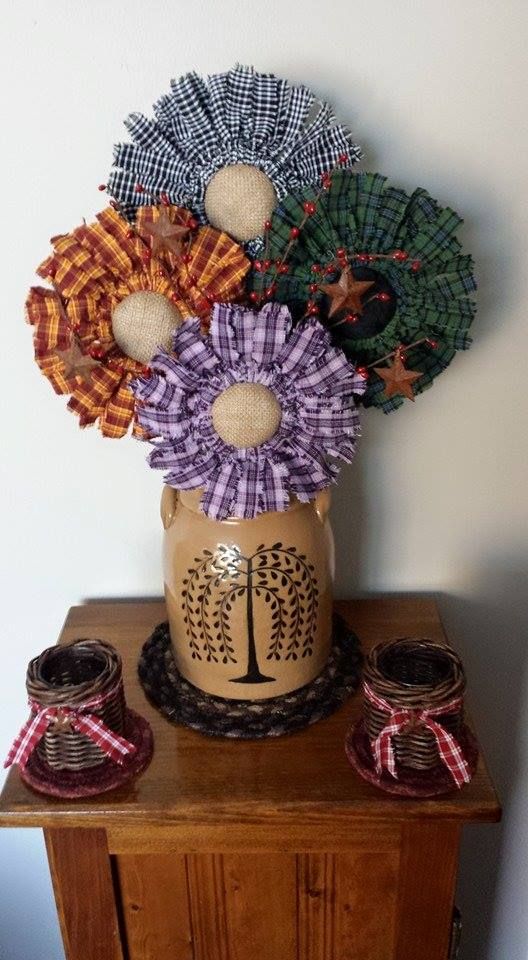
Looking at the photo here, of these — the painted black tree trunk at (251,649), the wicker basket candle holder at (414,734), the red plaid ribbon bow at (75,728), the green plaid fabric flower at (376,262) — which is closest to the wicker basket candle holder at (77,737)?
the red plaid ribbon bow at (75,728)

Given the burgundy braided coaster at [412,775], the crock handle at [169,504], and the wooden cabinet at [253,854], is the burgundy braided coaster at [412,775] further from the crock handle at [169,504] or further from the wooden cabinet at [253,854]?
the crock handle at [169,504]

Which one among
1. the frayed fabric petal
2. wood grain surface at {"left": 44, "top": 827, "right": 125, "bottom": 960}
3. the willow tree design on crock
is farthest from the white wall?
wood grain surface at {"left": 44, "top": 827, "right": 125, "bottom": 960}

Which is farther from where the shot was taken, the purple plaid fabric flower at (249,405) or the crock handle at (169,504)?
the crock handle at (169,504)

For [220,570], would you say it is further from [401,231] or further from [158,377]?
[401,231]

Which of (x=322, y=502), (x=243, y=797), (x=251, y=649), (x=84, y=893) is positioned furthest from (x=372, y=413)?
(x=84, y=893)

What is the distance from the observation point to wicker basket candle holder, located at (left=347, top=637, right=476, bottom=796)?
756 millimetres

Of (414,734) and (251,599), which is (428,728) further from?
(251,599)

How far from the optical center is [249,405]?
730 millimetres

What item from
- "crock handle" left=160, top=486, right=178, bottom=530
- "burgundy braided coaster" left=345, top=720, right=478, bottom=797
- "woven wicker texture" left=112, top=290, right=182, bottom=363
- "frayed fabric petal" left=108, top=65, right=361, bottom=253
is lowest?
"burgundy braided coaster" left=345, top=720, right=478, bottom=797

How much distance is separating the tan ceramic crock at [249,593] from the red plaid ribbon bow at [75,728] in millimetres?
107

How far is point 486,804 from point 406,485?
1.28ft

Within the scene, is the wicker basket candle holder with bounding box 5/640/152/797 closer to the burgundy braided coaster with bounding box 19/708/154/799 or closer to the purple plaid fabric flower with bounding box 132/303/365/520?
the burgundy braided coaster with bounding box 19/708/154/799

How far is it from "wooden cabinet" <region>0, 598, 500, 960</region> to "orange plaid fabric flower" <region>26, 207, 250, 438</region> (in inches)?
14.2

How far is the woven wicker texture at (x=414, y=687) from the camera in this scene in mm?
756
